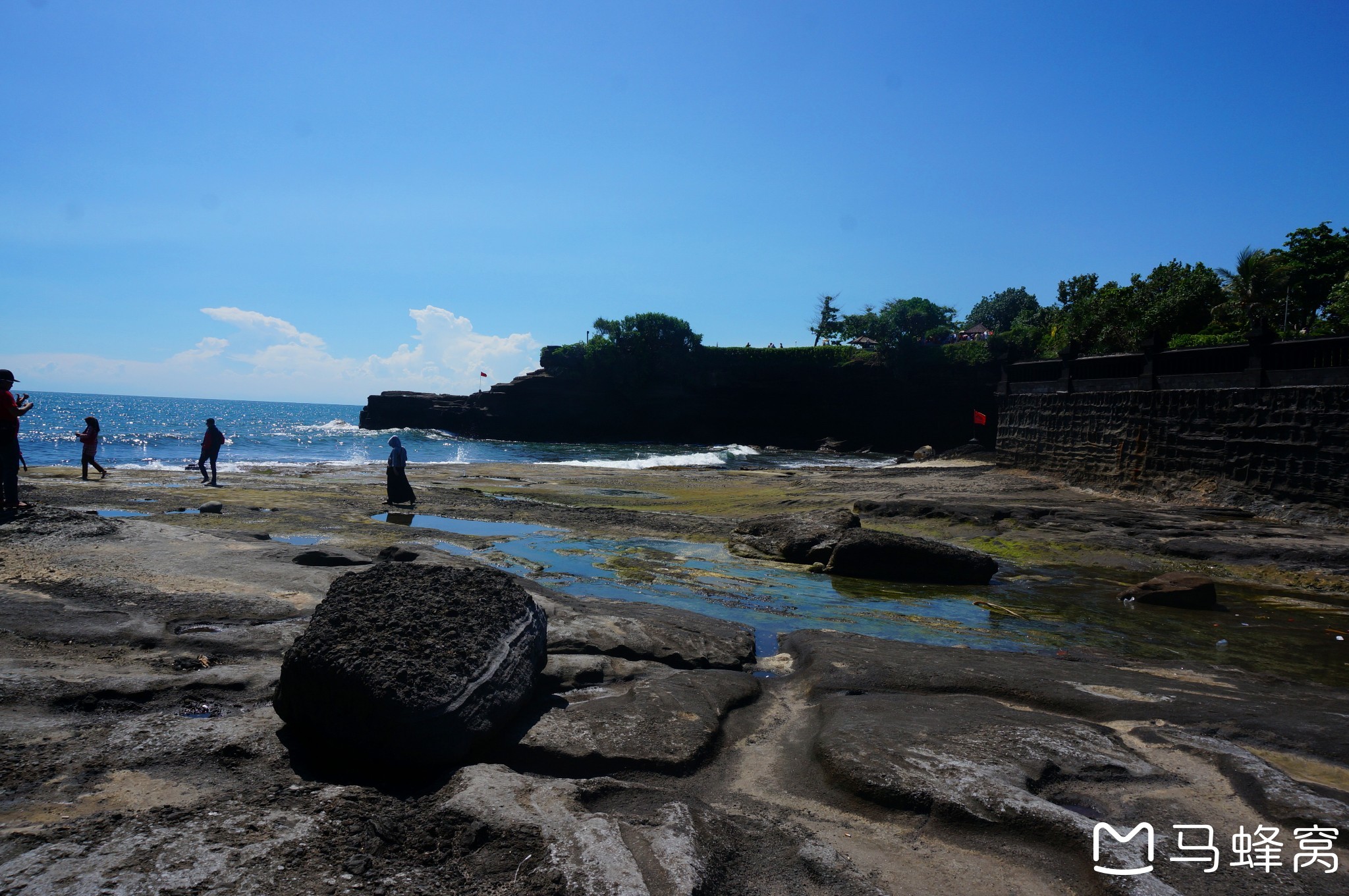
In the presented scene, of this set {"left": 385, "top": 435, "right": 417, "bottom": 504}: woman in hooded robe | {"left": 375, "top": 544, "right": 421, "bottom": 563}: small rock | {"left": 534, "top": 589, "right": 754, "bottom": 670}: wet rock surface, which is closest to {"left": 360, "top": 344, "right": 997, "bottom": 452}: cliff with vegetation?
{"left": 385, "top": 435, "right": 417, "bottom": 504}: woman in hooded robe

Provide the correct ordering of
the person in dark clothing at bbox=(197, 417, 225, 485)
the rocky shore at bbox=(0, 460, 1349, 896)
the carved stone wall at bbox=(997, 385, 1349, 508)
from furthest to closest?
the person in dark clothing at bbox=(197, 417, 225, 485), the carved stone wall at bbox=(997, 385, 1349, 508), the rocky shore at bbox=(0, 460, 1349, 896)

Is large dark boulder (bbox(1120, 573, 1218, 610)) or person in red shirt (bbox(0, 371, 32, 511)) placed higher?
person in red shirt (bbox(0, 371, 32, 511))

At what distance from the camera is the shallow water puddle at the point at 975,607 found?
6641 millimetres

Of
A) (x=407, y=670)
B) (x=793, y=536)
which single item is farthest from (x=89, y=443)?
(x=407, y=670)

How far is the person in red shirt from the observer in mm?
8500

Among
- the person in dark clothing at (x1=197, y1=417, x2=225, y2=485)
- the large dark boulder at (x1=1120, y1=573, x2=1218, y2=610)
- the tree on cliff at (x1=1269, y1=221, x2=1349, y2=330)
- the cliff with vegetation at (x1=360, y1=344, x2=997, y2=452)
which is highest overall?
the tree on cliff at (x1=1269, y1=221, x2=1349, y2=330)

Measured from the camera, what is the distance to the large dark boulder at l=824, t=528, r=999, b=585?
938 cm

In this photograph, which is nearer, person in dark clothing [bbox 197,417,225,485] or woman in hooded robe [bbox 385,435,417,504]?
woman in hooded robe [bbox 385,435,417,504]

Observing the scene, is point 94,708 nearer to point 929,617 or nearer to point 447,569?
point 447,569

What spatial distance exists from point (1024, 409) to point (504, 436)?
4684cm

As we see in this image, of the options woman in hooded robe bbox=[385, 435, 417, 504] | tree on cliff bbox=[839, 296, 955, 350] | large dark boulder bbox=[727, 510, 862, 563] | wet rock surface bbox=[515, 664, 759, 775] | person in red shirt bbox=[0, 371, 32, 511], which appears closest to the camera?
wet rock surface bbox=[515, 664, 759, 775]

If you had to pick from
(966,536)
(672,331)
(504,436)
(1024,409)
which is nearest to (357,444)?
(504,436)

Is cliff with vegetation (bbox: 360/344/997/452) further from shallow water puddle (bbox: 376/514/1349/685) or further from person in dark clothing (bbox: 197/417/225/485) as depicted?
shallow water puddle (bbox: 376/514/1349/685)

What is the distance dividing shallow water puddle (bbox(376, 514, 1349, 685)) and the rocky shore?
612 millimetres
